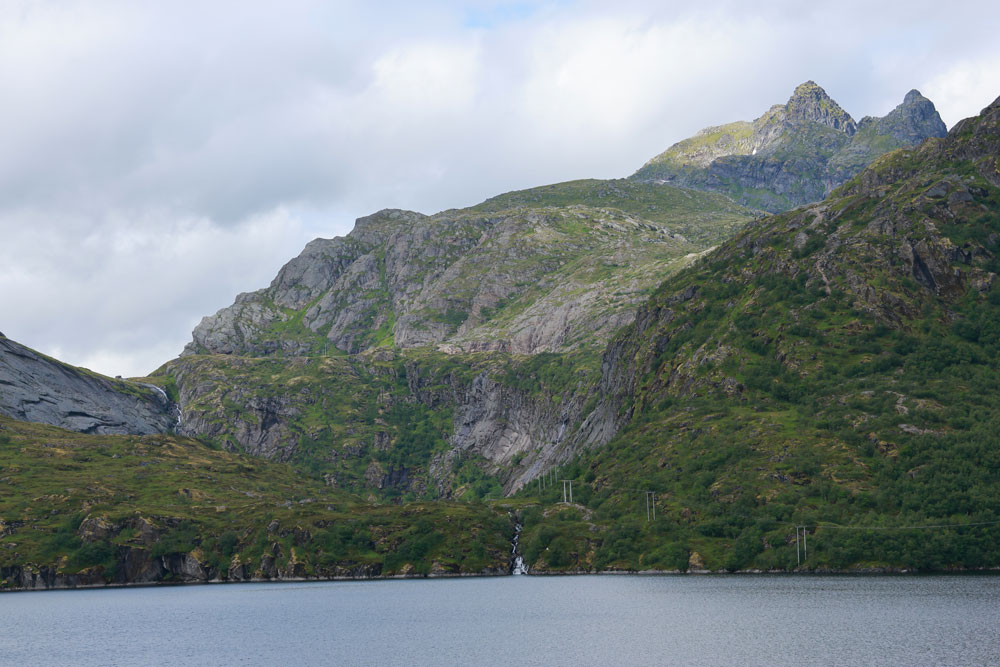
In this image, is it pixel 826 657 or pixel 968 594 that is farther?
pixel 968 594

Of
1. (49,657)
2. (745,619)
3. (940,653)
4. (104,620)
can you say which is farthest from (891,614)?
(104,620)

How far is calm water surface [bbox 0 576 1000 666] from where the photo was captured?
386 feet

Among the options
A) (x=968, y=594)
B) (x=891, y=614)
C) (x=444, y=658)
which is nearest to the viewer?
(x=444, y=658)

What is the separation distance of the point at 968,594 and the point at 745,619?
1675 inches

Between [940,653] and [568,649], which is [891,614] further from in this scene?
[568,649]

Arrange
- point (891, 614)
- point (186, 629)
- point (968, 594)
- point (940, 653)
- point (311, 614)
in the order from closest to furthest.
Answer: point (940, 653) → point (891, 614) → point (968, 594) → point (186, 629) → point (311, 614)

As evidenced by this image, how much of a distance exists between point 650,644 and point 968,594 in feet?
217

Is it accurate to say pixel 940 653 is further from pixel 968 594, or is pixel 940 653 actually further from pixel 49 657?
pixel 49 657

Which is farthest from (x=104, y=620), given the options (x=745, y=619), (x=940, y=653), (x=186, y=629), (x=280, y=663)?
(x=940, y=653)

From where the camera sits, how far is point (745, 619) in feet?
485

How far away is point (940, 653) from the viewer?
108 meters

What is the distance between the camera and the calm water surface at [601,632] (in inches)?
4634

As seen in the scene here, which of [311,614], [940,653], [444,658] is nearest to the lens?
[940,653]

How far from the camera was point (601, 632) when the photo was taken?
468 feet
